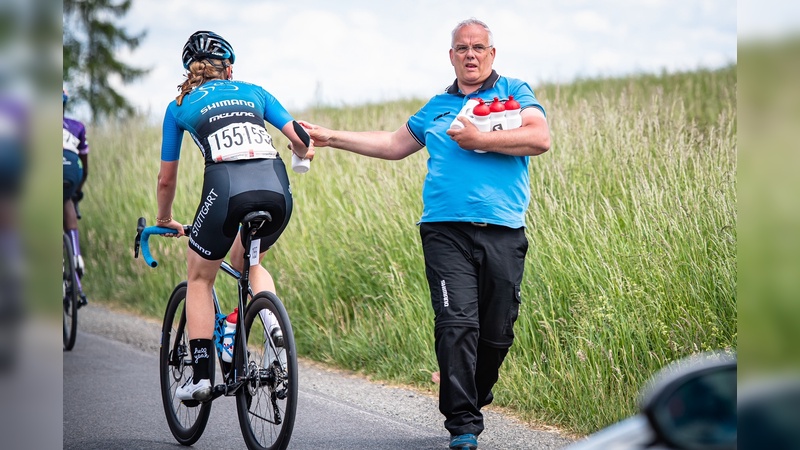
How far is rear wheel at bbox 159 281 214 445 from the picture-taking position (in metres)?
5.10

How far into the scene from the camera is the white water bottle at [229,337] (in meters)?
4.73

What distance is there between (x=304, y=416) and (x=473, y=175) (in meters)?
1.82

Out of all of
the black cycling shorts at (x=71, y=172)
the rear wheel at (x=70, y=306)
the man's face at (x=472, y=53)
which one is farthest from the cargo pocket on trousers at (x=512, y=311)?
the black cycling shorts at (x=71, y=172)

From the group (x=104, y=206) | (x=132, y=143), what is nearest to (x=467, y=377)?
(x=104, y=206)

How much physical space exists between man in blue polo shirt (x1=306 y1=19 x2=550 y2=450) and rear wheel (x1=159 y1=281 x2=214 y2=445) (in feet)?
4.28

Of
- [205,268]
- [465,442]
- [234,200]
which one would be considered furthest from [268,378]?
[465,442]

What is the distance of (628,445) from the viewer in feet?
6.37

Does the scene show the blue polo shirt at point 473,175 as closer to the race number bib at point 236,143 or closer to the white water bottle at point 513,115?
the white water bottle at point 513,115

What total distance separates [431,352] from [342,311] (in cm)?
120

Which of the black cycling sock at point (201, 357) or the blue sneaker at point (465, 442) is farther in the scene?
the black cycling sock at point (201, 357)

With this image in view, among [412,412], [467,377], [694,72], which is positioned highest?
[694,72]

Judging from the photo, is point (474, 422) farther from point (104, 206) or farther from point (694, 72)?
point (694, 72)

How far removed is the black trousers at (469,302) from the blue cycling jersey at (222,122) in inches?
38.0

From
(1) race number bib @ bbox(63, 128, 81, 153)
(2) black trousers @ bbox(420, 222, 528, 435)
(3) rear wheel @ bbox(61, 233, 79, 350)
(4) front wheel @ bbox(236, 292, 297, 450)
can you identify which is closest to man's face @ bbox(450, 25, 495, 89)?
(2) black trousers @ bbox(420, 222, 528, 435)
